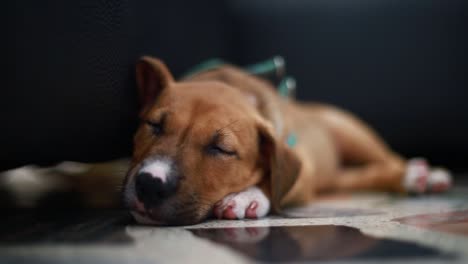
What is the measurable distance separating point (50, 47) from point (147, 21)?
0.86 m

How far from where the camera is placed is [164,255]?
2.05 metres

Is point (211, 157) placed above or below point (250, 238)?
above

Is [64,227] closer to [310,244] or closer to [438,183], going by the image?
[310,244]

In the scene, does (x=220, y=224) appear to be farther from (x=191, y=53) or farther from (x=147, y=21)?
(x=191, y=53)

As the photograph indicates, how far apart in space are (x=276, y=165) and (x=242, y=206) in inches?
14.8

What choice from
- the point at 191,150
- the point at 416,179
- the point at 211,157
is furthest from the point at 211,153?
the point at 416,179

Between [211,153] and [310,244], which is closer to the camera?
[310,244]

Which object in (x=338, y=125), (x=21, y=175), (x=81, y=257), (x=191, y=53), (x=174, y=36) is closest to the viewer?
(x=81, y=257)

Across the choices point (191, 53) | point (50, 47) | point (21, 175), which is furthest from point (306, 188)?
point (21, 175)

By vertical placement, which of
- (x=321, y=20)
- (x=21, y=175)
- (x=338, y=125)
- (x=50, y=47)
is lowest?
(x=21, y=175)

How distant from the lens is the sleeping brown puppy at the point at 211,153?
2.69 meters

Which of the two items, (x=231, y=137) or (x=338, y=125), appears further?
(x=338, y=125)

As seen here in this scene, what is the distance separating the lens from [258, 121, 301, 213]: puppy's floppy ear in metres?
3.19

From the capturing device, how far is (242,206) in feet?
9.78
